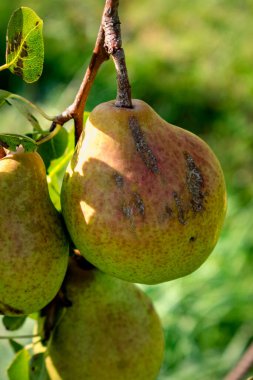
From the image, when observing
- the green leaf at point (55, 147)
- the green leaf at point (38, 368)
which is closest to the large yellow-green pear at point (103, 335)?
the green leaf at point (38, 368)

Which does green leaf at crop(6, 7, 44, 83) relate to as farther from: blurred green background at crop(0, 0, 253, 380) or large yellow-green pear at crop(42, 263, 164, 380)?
blurred green background at crop(0, 0, 253, 380)

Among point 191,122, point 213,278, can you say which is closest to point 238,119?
point 191,122

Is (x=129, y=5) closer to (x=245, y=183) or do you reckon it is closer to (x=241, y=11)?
(x=241, y=11)

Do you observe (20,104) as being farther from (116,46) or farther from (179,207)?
(179,207)

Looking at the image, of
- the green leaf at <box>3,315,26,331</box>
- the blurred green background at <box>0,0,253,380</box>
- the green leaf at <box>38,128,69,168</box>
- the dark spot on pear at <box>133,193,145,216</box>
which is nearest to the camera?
the dark spot on pear at <box>133,193,145,216</box>

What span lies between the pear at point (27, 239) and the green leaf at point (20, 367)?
0.75 feet

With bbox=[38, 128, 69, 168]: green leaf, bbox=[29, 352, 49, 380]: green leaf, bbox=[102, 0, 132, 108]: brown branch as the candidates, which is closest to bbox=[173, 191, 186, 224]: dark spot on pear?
bbox=[102, 0, 132, 108]: brown branch

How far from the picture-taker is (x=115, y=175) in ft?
3.32

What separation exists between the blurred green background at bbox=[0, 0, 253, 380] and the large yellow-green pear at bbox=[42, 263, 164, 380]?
1274 millimetres

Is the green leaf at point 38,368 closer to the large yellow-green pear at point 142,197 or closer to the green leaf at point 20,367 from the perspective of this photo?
the green leaf at point 20,367

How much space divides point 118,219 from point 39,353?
44cm

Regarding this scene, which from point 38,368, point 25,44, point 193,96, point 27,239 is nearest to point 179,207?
point 27,239

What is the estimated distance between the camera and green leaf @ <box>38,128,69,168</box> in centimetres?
126

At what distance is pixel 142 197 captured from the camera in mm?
1003
